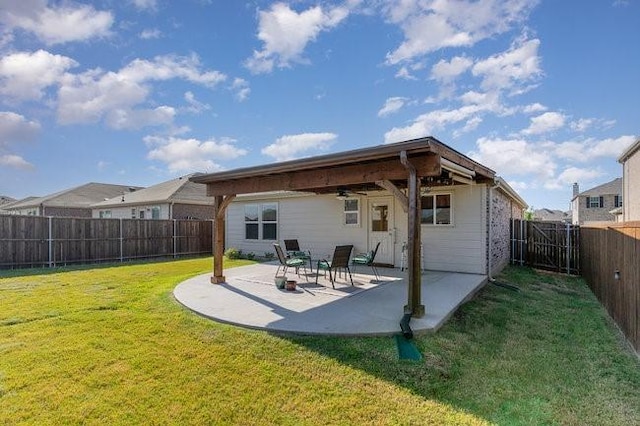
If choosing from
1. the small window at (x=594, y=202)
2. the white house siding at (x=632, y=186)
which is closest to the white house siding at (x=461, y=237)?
the white house siding at (x=632, y=186)

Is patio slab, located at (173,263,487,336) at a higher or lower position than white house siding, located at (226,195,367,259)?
lower

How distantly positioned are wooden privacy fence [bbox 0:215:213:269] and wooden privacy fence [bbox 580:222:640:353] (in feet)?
50.4

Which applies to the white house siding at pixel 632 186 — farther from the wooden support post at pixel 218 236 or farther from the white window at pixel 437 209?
the wooden support post at pixel 218 236

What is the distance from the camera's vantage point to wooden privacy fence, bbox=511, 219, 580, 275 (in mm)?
11000

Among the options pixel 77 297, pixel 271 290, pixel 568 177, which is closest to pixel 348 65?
pixel 271 290

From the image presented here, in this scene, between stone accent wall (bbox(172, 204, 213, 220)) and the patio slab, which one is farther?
stone accent wall (bbox(172, 204, 213, 220))

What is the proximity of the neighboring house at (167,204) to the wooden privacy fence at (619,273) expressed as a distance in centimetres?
1641

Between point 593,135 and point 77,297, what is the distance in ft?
66.3

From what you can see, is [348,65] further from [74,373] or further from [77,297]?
[74,373]

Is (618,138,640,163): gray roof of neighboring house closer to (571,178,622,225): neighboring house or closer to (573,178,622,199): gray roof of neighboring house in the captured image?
(571,178,622,225): neighboring house

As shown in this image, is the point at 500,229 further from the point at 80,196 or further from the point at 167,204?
the point at 80,196

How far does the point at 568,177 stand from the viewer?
3853cm

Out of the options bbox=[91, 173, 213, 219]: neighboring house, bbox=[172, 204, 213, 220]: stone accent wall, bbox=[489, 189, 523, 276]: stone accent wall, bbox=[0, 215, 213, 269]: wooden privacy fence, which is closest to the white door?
bbox=[489, 189, 523, 276]: stone accent wall

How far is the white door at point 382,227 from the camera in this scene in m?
10.6
